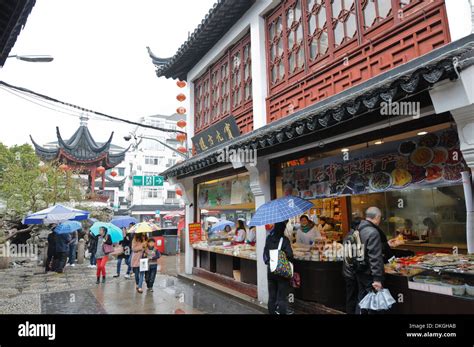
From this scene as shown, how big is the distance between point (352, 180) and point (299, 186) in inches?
58.6

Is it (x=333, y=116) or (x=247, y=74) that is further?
(x=247, y=74)

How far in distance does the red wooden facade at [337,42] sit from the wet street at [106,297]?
17.2ft

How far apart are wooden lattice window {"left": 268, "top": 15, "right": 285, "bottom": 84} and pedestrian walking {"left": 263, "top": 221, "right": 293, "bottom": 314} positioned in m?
4.13

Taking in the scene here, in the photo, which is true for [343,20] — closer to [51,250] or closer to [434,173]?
[434,173]

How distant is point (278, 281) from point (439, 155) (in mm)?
3595

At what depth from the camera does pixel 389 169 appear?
18.4 ft

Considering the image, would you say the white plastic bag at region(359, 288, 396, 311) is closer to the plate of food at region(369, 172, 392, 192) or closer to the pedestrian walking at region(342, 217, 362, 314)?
the pedestrian walking at region(342, 217, 362, 314)

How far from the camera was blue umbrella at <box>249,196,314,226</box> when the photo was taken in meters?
5.99

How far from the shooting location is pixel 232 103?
1032cm

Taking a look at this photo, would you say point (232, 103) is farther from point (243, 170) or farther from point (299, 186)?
point (299, 186)

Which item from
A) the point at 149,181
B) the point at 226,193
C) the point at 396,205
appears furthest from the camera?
the point at 149,181

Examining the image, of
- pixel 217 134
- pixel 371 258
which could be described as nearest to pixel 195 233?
pixel 217 134

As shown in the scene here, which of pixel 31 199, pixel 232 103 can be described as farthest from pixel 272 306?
pixel 31 199
